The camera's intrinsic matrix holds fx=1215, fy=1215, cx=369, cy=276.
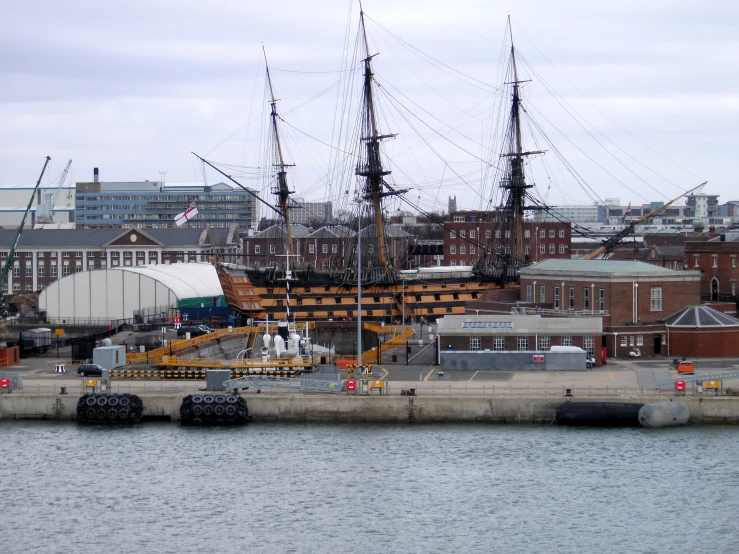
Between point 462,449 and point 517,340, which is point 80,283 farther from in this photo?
point 462,449

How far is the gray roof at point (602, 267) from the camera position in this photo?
6888 cm

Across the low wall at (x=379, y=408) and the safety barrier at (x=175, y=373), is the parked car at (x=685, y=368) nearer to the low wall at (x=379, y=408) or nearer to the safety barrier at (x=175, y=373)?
the low wall at (x=379, y=408)

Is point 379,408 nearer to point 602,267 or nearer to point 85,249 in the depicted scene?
point 602,267

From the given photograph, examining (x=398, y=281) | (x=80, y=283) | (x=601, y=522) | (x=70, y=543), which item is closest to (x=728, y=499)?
(x=601, y=522)

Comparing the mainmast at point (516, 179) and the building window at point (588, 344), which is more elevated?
the mainmast at point (516, 179)

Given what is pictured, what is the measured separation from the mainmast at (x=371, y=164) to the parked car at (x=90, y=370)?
30837 mm

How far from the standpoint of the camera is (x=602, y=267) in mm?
70750

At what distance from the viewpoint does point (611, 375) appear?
2271 inches

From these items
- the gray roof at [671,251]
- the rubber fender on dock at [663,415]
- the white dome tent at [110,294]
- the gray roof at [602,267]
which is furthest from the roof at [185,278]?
the rubber fender on dock at [663,415]

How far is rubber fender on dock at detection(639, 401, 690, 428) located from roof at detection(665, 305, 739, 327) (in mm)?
14878

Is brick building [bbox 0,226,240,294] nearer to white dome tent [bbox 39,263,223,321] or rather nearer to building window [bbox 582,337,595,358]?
white dome tent [bbox 39,263,223,321]

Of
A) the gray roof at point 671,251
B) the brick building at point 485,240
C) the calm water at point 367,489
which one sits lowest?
the calm water at point 367,489

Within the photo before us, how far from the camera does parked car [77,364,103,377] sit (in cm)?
6019

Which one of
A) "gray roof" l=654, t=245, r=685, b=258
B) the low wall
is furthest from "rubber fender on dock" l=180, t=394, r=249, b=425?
"gray roof" l=654, t=245, r=685, b=258
